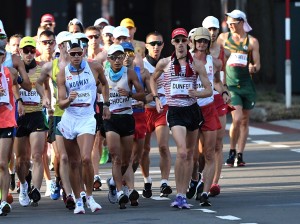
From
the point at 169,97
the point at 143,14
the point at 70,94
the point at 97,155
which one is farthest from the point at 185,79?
the point at 143,14

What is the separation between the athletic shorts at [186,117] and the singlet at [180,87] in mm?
73

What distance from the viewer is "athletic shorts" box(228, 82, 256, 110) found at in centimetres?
2105

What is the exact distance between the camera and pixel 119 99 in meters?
16.3

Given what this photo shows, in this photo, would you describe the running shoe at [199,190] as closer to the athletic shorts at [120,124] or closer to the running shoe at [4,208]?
the athletic shorts at [120,124]

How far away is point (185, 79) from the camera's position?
52.7ft

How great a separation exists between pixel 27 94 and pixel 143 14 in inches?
1306

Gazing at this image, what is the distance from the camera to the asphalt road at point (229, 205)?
580 inches

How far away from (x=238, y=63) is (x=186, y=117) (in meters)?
5.32

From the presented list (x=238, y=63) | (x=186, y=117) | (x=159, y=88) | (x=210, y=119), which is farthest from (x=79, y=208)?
(x=238, y=63)

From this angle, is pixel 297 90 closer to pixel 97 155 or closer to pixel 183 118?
pixel 97 155

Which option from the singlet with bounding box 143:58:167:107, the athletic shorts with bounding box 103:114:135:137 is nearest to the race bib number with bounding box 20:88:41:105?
the athletic shorts with bounding box 103:114:135:137

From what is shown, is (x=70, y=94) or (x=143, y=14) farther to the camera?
(x=143, y=14)

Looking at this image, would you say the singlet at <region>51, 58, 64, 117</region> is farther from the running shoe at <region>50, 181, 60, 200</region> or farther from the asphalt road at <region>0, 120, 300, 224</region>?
the running shoe at <region>50, 181, 60, 200</region>

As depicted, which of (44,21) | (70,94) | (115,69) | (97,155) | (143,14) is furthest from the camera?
(143,14)
